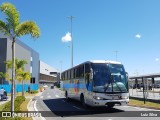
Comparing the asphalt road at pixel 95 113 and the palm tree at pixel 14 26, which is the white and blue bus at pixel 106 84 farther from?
the palm tree at pixel 14 26

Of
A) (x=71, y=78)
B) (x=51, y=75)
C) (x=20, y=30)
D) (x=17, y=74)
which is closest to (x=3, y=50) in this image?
(x=17, y=74)

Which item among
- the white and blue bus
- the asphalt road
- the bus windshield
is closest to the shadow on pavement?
the asphalt road

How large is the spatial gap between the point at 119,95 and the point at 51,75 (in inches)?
6147

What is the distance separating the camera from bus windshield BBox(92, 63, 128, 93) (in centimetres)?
1960

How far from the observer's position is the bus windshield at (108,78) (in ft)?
64.3

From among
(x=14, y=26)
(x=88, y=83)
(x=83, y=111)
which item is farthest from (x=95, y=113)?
(x=14, y=26)

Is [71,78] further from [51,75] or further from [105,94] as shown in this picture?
[51,75]

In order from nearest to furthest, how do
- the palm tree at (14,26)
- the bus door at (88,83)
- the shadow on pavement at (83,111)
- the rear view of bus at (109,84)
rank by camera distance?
the palm tree at (14,26)
the shadow on pavement at (83,111)
the rear view of bus at (109,84)
the bus door at (88,83)

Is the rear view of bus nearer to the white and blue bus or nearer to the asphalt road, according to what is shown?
the white and blue bus

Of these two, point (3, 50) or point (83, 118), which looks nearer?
point (83, 118)

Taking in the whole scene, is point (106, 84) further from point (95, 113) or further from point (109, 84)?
point (95, 113)

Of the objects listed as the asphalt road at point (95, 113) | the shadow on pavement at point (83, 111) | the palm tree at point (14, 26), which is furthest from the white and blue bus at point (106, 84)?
the palm tree at point (14, 26)

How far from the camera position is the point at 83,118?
1683cm

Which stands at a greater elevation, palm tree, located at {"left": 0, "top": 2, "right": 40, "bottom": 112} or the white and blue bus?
palm tree, located at {"left": 0, "top": 2, "right": 40, "bottom": 112}
